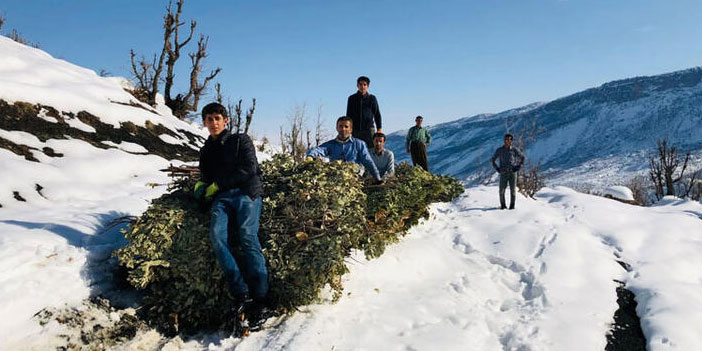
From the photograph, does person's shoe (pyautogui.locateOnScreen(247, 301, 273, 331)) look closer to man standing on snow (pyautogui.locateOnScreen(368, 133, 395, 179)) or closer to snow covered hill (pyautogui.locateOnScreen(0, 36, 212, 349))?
snow covered hill (pyautogui.locateOnScreen(0, 36, 212, 349))

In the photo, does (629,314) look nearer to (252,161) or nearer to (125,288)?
(252,161)

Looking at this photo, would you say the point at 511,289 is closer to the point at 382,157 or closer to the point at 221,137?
the point at 382,157

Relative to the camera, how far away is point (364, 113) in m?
8.48

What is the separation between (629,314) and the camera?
16.9 ft

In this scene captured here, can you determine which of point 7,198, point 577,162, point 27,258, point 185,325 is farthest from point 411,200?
point 577,162

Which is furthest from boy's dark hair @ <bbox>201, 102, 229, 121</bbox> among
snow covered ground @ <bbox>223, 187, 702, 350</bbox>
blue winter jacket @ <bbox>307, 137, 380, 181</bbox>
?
snow covered ground @ <bbox>223, 187, 702, 350</bbox>

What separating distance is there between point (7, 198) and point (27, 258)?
8.56ft

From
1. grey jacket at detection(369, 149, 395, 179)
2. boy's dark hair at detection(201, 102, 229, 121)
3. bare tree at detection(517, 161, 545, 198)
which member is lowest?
bare tree at detection(517, 161, 545, 198)

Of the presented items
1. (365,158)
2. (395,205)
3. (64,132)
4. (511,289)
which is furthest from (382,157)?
(64,132)

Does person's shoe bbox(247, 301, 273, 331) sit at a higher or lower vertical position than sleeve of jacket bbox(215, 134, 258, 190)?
lower

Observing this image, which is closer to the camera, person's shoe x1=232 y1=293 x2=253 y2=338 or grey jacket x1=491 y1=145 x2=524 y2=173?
person's shoe x1=232 y1=293 x2=253 y2=338

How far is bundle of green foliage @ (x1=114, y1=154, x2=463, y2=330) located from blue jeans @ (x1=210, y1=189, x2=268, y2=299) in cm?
20

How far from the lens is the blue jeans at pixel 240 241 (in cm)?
400

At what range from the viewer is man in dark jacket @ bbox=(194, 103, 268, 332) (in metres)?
4.01
